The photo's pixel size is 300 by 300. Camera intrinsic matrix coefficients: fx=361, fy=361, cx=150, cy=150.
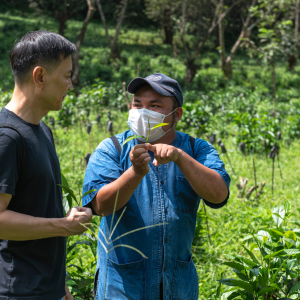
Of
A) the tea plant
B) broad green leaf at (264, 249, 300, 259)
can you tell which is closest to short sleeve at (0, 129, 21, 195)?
Answer: the tea plant

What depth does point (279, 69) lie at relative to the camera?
851 inches

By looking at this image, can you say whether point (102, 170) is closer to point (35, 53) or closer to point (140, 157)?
point (140, 157)

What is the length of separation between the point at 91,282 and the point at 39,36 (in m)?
1.62

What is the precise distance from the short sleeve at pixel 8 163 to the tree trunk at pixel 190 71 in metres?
14.5

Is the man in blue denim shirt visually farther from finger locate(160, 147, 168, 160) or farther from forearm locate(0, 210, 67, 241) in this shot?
forearm locate(0, 210, 67, 241)

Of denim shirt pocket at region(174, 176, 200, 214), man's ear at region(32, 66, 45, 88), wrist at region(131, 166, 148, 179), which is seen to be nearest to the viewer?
man's ear at region(32, 66, 45, 88)

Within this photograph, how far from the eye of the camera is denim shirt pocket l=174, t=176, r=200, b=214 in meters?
1.68

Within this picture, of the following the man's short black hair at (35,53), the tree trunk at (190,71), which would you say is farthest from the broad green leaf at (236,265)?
the tree trunk at (190,71)

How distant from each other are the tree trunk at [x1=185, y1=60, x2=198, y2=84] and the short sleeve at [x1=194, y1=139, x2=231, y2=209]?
13.8m

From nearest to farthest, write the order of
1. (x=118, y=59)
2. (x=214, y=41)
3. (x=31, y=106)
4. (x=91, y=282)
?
1. (x=31, y=106)
2. (x=91, y=282)
3. (x=118, y=59)
4. (x=214, y=41)

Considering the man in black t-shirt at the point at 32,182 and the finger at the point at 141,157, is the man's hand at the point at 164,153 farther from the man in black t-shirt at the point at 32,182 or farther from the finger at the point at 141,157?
the man in black t-shirt at the point at 32,182

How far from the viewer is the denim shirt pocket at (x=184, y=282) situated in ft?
5.37

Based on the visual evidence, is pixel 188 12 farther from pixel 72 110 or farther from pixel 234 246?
pixel 234 246

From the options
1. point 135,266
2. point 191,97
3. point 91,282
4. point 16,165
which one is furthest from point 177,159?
point 191,97
